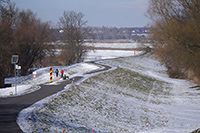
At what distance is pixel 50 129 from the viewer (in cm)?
1354

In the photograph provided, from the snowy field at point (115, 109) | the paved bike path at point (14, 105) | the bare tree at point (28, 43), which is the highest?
the bare tree at point (28, 43)

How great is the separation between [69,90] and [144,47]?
4248cm

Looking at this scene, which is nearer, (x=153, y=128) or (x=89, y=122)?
(x=89, y=122)

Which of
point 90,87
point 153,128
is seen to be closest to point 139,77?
point 90,87

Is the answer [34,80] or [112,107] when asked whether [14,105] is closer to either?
[112,107]

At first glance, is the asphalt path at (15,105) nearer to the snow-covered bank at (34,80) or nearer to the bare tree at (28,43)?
the snow-covered bank at (34,80)

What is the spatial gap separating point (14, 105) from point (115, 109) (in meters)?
7.60

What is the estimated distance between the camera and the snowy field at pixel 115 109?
1563cm

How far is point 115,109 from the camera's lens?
2170 cm

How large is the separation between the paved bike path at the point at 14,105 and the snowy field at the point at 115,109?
455 millimetres

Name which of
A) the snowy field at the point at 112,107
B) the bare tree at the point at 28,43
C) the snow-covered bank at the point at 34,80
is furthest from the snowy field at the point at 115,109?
the bare tree at the point at 28,43

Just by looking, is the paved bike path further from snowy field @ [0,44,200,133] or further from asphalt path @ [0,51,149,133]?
snowy field @ [0,44,200,133]

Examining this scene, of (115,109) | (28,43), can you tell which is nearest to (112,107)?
(115,109)

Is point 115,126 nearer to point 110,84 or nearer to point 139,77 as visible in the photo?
point 110,84
